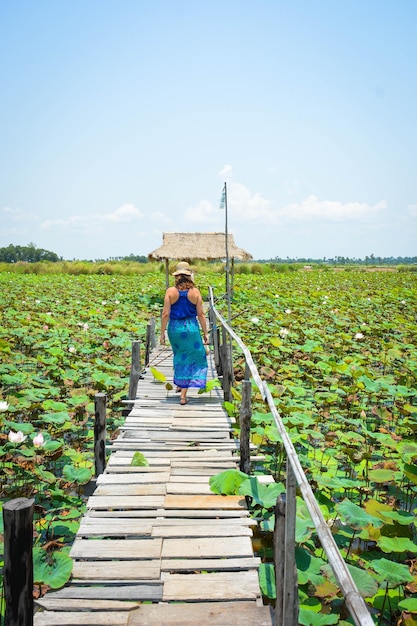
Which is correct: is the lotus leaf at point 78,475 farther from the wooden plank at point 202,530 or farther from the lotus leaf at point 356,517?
the lotus leaf at point 356,517

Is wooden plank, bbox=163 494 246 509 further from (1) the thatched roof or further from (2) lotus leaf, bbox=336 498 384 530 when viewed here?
(1) the thatched roof

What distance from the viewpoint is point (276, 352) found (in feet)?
23.5

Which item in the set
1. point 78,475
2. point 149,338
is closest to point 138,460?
point 78,475

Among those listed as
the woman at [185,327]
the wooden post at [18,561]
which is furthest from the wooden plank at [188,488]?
the woman at [185,327]

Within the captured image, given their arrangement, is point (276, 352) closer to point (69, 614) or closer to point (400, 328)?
point (400, 328)

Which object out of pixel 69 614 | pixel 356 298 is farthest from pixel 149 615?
pixel 356 298

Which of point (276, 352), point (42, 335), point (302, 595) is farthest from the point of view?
point (42, 335)

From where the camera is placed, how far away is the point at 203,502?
279 centimetres

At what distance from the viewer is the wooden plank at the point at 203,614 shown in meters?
1.84

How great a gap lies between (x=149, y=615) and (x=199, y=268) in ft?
96.4

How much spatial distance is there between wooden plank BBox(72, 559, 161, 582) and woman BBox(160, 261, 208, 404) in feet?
8.36

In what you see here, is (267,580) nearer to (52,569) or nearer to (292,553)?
(292,553)

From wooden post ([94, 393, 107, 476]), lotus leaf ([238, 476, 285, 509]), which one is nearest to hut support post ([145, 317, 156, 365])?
wooden post ([94, 393, 107, 476])

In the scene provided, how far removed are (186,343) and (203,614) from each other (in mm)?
2937
